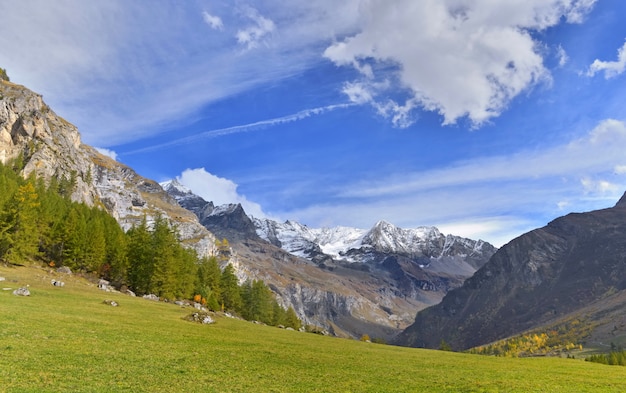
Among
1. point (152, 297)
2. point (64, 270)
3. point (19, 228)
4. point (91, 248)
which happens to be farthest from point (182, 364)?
point (91, 248)

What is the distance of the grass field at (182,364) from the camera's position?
25469 mm

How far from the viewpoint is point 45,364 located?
26.1 meters

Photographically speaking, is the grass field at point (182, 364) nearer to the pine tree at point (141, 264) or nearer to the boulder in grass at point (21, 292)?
the boulder in grass at point (21, 292)

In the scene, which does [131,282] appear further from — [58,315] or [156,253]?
[58,315]

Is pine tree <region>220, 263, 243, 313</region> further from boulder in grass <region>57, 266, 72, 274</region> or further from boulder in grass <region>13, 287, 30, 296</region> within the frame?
boulder in grass <region>13, 287, 30, 296</region>

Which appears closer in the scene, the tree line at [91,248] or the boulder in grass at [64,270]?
the tree line at [91,248]

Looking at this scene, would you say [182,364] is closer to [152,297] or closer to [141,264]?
[152,297]

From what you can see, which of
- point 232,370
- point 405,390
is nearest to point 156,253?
point 232,370

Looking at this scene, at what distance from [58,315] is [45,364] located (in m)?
20.6

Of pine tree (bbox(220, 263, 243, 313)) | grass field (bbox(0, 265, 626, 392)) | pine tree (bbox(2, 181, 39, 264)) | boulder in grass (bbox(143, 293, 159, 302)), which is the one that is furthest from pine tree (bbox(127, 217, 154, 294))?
grass field (bbox(0, 265, 626, 392))

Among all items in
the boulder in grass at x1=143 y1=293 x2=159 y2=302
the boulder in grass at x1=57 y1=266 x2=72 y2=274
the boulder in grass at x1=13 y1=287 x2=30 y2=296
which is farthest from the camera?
the boulder in grass at x1=143 y1=293 x2=159 y2=302

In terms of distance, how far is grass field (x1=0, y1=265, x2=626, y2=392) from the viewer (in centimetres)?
2547

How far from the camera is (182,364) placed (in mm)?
31797

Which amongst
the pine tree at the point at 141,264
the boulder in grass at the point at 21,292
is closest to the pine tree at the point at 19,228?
the pine tree at the point at 141,264
